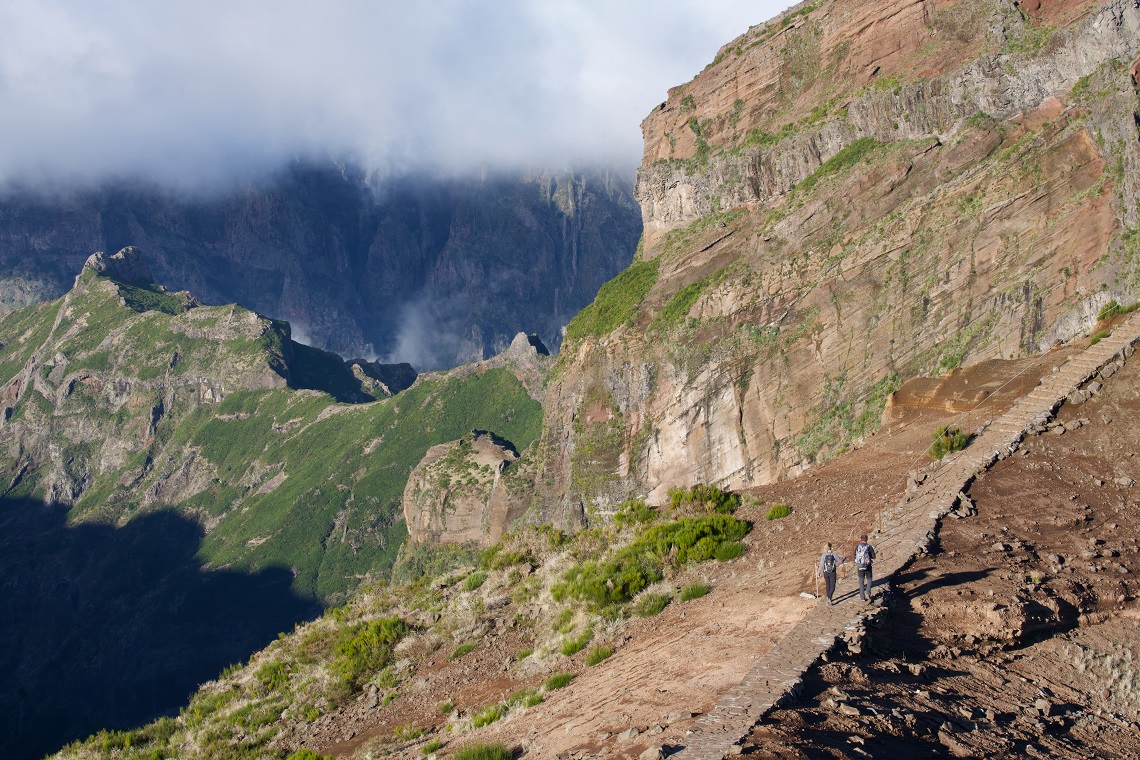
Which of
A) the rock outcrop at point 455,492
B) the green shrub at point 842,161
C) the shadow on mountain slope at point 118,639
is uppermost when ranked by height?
the green shrub at point 842,161

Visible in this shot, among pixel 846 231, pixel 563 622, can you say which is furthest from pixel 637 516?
pixel 846 231

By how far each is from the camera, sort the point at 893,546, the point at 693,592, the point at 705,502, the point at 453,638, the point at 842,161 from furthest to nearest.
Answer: the point at 842,161 < the point at 705,502 < the point at 453,638 < the point at 693,592 < the point at 893,546

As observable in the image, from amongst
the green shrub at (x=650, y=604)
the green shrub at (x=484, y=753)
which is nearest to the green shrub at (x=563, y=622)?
the green shrub at (x=650, y=604)

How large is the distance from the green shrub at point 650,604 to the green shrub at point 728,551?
7.81ft

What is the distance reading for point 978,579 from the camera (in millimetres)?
17297

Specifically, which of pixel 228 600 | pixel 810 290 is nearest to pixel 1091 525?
pixel 810 290

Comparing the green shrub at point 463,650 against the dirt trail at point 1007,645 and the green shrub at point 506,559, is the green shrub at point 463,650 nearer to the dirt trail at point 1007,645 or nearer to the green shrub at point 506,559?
the green shrub at point 506,559

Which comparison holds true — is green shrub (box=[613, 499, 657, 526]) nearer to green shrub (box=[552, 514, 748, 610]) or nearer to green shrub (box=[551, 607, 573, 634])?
green shrub (box=[552, 514, 748, 610])

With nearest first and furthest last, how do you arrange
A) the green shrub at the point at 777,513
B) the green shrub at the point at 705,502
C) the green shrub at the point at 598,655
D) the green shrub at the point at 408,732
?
Answer: the green shrub at the point at 598,655 → the green shrub at the point at 408,732 → the green shrub at the point at 777,513 → the green shrub at the point at 705,502

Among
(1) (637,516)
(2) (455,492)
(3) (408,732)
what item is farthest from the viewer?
(2) (455,492)

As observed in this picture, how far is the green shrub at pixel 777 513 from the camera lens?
2462 centimetres

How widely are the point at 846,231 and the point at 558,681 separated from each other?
159 ft

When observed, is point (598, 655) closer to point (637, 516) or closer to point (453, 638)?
point (453, 638)

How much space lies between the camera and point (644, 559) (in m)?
23.5
